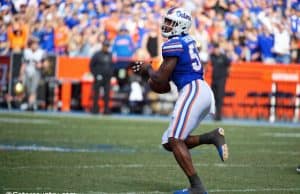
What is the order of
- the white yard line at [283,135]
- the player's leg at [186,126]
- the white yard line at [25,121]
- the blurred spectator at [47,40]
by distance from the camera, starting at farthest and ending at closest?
the blurred spectator at [47,40], the white yard line at [25,121], the white yard line at [283,135], the player's leg at [186,126]

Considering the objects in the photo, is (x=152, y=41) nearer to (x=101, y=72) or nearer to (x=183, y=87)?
(x=101, y=72)

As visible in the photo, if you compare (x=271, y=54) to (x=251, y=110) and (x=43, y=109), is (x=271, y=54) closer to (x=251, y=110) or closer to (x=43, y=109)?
(x=251, y=110)

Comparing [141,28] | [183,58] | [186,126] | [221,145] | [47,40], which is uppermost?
[183,58]

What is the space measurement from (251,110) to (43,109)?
531 cm

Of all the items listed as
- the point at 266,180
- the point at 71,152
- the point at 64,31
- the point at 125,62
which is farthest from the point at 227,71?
the point at 266,180

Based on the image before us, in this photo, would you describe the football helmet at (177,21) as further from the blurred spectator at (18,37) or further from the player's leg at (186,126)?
the blurred spectator at (18,37)

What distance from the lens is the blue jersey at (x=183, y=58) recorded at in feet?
25.8

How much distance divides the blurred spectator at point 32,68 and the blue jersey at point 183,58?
1484 cm

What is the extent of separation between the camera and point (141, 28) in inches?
909

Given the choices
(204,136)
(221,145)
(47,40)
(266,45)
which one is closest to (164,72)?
(204,136)

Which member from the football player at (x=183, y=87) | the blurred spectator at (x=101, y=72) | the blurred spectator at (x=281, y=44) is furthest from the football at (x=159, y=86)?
the blurred spectator at (x=101, y=72)

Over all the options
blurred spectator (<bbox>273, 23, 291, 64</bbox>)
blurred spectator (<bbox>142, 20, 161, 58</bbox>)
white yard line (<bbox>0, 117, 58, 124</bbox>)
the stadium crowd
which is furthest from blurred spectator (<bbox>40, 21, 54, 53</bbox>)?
blurred spectator (<bbox>273, 23, 291, 64</bbox>)

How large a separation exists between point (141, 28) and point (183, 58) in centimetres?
1525

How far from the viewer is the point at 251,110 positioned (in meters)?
23.5
